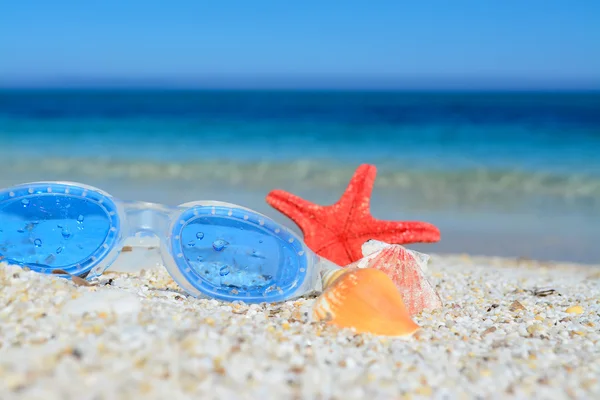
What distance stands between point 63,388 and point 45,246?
4.31ft

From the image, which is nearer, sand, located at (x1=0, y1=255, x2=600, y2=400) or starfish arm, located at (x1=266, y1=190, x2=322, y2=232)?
sand, located at (x1=0, y1=255, x2=600, y2=400)

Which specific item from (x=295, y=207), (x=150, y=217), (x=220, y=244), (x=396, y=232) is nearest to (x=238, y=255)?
(x=220, y=244)

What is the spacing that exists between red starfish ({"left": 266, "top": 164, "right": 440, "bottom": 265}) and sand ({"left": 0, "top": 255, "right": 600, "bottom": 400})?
1.79 feet

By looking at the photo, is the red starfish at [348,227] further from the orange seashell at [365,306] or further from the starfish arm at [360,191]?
the orange seashell at [365,306]

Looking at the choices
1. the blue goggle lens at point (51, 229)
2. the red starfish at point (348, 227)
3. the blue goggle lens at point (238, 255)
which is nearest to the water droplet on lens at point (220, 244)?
the blue goggle lens at point (238, 255)

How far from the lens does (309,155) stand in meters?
13.0

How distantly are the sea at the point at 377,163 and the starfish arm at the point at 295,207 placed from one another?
2.74m

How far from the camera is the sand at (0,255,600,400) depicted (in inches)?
65.0

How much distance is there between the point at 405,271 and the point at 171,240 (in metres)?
1.00

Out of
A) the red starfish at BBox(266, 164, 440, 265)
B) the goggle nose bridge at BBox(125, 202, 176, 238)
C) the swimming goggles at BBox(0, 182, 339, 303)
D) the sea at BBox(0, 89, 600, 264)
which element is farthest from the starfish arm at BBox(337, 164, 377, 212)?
the sea at BBox(0, 89, 600, 264)

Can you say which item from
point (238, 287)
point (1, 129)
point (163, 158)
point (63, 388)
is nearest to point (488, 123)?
point (163, 158)

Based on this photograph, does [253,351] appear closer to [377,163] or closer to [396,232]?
[396,232]

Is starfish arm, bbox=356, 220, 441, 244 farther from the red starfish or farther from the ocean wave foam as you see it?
the ocean wave foam

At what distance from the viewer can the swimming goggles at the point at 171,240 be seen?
8.80ft
